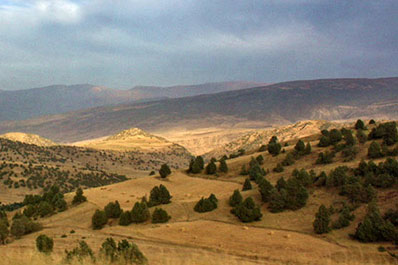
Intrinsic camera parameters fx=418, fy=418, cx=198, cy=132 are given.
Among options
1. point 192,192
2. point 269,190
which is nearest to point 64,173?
point 192,192

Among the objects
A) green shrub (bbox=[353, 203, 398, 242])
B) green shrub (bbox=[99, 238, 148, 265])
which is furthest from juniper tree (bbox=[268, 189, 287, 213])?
green shrub (bbox=[99, 238, 148, 265])

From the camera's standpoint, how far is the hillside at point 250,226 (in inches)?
1000

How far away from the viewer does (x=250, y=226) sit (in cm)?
Answer: 3206

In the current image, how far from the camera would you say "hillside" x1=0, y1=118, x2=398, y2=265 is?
2541 centimetres

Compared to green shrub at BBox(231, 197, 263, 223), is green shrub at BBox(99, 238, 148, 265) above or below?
above

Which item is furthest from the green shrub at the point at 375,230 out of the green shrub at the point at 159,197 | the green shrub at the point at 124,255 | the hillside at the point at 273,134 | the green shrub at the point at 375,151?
the hillside at the point at 273,134

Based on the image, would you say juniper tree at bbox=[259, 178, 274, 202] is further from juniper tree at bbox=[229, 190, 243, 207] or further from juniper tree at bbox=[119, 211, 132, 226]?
juniper tree at bbox=[119, 211, 132, 226]

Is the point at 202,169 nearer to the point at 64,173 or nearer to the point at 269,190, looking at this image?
the point at 269,190

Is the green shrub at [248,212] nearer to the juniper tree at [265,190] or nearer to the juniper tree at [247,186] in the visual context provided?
the juniper tree at [265,190]

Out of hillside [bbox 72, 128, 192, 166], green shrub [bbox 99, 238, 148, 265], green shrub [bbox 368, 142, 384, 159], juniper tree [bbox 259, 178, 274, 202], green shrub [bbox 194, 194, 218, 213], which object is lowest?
hillside [bbox 72, 128, 192, 166]

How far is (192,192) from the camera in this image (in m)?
43.6

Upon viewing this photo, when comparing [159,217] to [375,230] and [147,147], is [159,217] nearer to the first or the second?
[375,230]

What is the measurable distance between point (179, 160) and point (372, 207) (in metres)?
93.8

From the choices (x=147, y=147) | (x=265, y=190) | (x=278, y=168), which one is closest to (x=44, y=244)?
(x=265, y=190)
